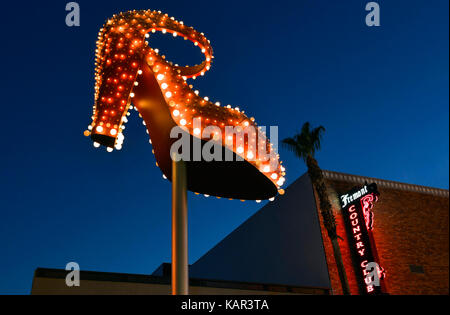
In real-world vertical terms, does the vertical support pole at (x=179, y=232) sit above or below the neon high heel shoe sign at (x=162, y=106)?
below

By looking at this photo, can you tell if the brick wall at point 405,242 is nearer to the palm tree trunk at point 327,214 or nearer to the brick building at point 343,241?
the brick building at point 343,241

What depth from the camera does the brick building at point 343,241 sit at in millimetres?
18547

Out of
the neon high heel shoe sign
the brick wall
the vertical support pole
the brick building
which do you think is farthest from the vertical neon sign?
the vertical support pole

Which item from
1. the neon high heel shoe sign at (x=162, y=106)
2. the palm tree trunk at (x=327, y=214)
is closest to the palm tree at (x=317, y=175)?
the palm tree trunk at (x=327, y=214)

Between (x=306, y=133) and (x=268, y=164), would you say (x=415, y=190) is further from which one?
(x=268, y=164)

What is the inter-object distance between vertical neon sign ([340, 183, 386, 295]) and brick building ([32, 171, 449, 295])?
0.17 metres

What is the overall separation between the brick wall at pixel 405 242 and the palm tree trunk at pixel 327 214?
124cm

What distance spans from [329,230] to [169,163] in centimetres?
1100

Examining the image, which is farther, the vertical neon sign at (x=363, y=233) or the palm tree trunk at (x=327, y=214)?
the vertical neon sign at (x=363, y=233)

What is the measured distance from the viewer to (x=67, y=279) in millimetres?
11445

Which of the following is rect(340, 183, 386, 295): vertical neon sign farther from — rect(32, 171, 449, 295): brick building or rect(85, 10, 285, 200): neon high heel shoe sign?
rect(85, 10, 285, 200): neon high heel shoe sign

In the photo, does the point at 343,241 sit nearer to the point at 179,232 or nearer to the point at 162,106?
the point at 179,232
